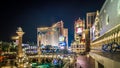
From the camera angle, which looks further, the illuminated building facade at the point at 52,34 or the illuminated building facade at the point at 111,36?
the illuminated building facade at the point at 52,34

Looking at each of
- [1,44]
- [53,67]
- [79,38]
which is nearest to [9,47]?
[1,44]

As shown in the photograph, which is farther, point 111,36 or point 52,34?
point 52,34

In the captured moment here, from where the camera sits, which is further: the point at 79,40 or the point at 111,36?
the point at 79,40

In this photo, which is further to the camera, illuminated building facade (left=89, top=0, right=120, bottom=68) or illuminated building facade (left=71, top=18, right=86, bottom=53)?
illuminated building facade (left=71, top=18, right=86, bottom=53)

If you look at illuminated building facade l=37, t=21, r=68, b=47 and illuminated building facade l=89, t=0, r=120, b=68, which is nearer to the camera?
illuminated building facade l=89, t=0, r=120, b=68

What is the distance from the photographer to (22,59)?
20.8m

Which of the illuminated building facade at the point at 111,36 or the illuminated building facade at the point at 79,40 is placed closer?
the illuminated building facade at the point at 111,36

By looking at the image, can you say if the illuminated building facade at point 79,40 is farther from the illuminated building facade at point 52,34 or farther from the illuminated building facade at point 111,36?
the illuminated building facade at point 111,36

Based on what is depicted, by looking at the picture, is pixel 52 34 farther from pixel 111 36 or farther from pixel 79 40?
pixel 111 36

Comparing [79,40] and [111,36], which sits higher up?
[79,40]

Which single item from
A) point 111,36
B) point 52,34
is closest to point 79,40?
point 52,34

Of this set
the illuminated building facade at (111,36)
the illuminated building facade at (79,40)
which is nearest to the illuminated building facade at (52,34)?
the illuminated building facade at (79,40)

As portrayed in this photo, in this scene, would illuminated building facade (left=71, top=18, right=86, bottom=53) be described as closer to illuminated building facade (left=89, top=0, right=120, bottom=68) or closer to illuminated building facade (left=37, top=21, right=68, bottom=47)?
illuminated building facade (left=37, top=21, right=68, bottom=47)

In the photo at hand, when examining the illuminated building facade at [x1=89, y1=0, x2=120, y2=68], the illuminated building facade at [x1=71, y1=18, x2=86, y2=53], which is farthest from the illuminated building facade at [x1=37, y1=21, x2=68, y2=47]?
the illuminated building facade at [x1=89, y1=0, x2=120, y2=68]
